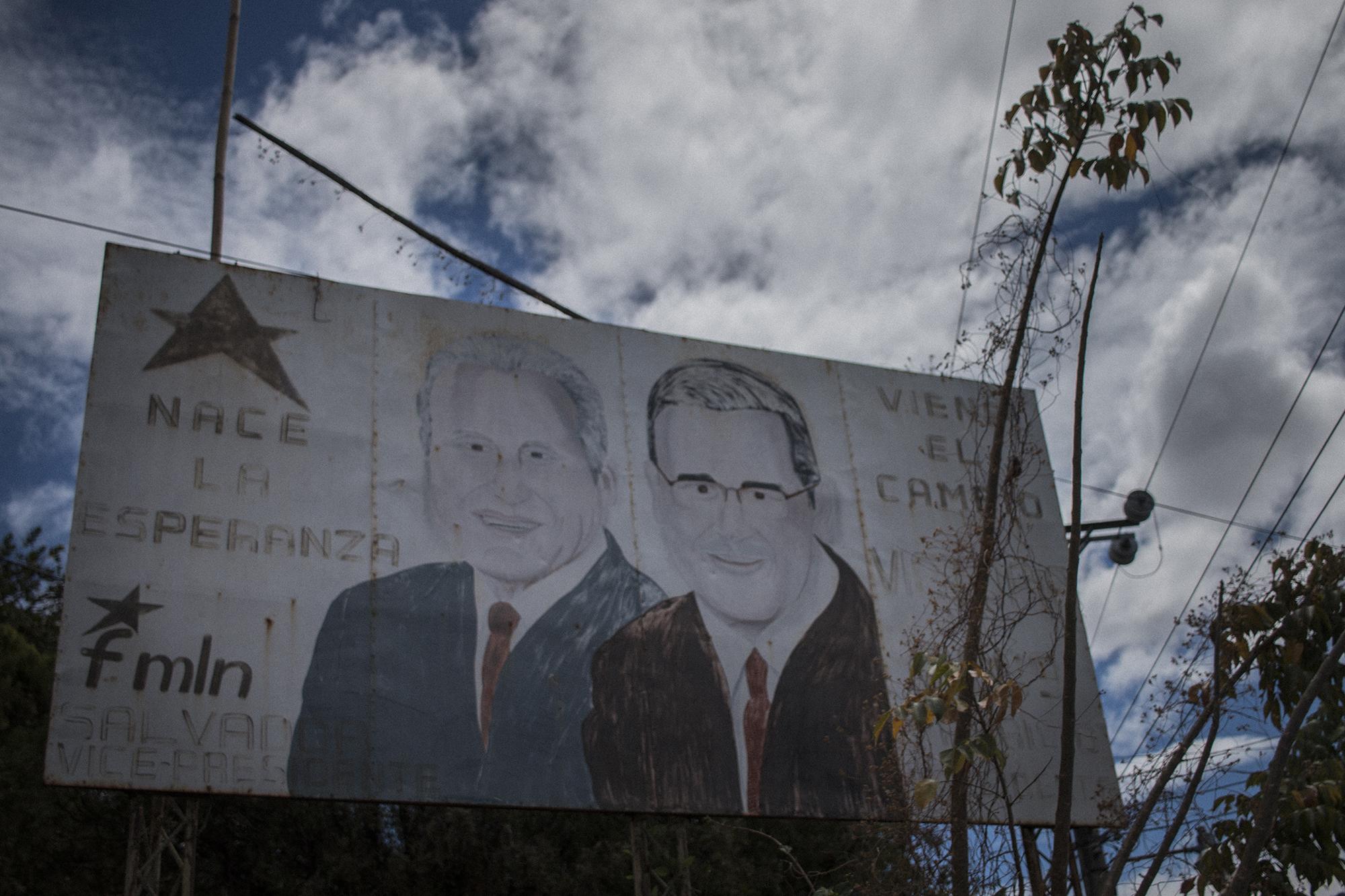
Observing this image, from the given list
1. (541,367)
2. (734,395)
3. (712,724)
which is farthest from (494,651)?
(734,395)

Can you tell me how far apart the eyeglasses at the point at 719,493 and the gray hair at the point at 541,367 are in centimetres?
53

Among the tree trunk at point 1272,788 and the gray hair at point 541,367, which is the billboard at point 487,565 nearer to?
the gray hair at point 541,367

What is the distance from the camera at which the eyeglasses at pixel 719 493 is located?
439 inches

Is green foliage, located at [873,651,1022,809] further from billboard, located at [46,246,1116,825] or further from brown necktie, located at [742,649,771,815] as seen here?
brown necktie, located at [742,649,771,815]

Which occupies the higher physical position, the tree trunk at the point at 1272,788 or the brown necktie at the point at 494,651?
the brown necktie at the point at 494,651

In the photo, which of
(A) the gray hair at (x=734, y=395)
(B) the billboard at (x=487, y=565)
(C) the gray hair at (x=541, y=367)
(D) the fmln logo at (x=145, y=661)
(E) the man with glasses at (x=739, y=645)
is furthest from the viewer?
(A) the gray hair at (x=734, y=395)

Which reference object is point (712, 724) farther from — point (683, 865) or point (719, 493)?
point (719, 493)

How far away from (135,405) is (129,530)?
93 centimetres

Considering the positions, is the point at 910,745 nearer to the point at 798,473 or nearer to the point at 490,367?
the point at 798,473

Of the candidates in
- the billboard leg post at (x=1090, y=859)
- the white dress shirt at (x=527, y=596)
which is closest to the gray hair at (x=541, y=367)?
the white dress shirt at (x=527, y=596)

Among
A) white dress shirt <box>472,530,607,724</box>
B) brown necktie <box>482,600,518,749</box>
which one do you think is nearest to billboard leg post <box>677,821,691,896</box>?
brown necktie <box>482,600,518,749</box>

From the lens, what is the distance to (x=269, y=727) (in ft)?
29.8

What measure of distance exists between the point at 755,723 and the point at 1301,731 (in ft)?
13.6

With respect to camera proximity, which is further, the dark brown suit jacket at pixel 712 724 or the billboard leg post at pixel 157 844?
the dark brown suit jacket at pixel 712 724
